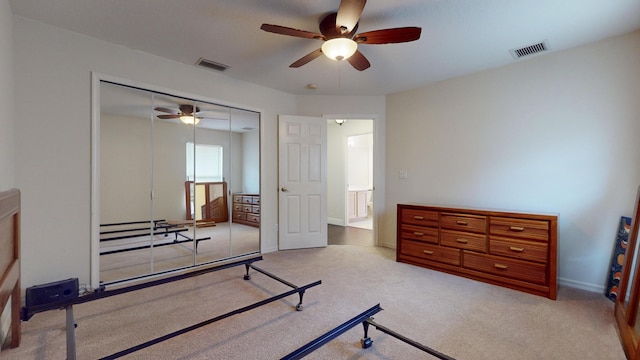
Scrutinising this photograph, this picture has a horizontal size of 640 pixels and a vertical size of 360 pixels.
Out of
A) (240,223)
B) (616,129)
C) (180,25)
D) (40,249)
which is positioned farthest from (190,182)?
(616,129)

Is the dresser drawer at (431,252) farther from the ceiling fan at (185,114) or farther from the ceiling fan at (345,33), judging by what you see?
the ceiling fan at (185,114)

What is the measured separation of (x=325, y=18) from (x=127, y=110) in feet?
7.76

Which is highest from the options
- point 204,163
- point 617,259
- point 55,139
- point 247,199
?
point 55,139

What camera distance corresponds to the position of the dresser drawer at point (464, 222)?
2.99 meters

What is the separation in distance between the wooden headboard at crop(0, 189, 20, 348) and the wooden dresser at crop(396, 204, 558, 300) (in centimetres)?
353

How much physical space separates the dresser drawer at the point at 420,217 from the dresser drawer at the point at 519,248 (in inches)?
24.9

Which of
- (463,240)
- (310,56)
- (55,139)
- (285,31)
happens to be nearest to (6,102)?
(55,139)

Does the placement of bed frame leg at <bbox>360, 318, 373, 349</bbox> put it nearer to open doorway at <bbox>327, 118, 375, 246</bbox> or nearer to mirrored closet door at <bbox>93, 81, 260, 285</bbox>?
mirrored closet door at <bbox>93, 81, 260, 285</bbox>

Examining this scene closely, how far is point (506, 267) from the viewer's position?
279 centimetres

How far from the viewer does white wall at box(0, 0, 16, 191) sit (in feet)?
6.26

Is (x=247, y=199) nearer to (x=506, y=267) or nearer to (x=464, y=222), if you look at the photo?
(x=464, y=222)

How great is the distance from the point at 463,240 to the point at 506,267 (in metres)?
0.47

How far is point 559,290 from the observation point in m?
2.74

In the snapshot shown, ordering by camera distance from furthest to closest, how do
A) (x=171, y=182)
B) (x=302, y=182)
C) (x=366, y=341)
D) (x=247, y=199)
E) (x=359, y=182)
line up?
(x=359, y=182) → (x=302, y=182) → (x=247, y=199) → (x=171, y=182) → (x=366, y=341)
